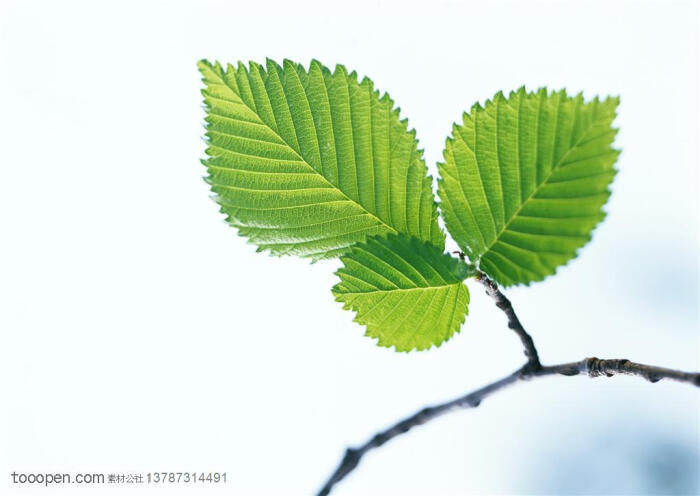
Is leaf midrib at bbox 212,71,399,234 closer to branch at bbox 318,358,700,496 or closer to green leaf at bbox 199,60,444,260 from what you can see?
green leaf at bbox 199,60,444,260

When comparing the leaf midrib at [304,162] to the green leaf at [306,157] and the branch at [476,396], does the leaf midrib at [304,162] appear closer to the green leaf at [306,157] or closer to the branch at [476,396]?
Result: the green leaf at [306,157]

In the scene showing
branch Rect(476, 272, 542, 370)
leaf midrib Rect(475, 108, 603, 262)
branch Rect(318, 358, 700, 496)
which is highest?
leaf midrib Rect(475, 108, 603, 262)

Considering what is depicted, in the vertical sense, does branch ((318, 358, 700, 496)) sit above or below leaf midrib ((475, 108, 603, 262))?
below

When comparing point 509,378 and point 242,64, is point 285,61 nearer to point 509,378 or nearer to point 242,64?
point 242,64

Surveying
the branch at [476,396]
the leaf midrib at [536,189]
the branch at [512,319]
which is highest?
the leaf midrib at [536,189]

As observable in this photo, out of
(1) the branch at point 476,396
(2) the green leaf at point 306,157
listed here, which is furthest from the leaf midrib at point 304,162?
(1) the branch at point 476,396

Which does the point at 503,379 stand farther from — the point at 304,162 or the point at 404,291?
the point at 304,162

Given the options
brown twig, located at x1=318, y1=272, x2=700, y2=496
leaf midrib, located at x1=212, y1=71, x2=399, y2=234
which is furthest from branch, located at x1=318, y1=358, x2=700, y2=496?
leaf midrib, located at x1=212, y1=71, x2=399, y2=234
